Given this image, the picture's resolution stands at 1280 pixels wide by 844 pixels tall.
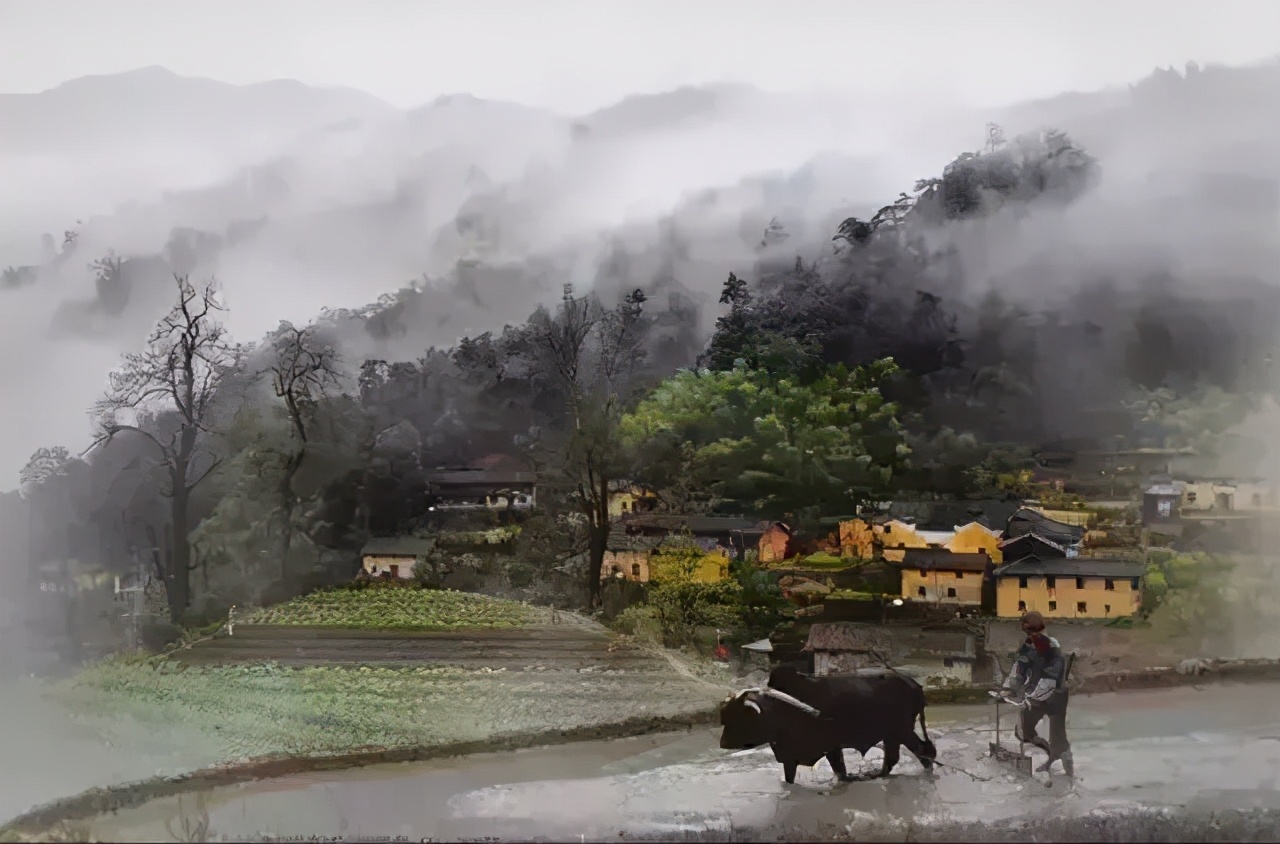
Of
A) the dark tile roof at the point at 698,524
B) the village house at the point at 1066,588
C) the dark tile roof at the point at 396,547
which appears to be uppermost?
the dark tile roof at the point at 698,524

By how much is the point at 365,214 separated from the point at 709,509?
1.64 metres

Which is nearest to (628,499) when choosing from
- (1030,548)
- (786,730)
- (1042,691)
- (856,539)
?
(856,539)

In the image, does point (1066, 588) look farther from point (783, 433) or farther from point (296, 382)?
point (296, 382)

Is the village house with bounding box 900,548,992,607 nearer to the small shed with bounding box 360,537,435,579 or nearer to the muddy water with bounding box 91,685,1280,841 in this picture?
the muddy water with bounding box 91,685,1280,841

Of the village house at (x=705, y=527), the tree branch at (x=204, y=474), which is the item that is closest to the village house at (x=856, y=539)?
the village house at (x=705, y=527)

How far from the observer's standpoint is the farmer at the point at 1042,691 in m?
3.40

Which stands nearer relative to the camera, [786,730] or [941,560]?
[786,730]

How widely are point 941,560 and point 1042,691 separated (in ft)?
1.73

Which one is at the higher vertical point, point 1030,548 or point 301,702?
point 1030,548

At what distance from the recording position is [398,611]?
3602mm

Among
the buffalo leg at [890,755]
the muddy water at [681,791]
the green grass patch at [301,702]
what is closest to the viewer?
the muddy water at [681,791]

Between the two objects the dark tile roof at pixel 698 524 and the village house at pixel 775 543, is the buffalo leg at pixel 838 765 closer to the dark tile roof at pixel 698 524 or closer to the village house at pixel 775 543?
the village house at pixel 775 543

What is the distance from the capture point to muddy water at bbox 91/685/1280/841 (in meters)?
3.24

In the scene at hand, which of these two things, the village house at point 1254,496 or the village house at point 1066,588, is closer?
the village house at point 1066,588
